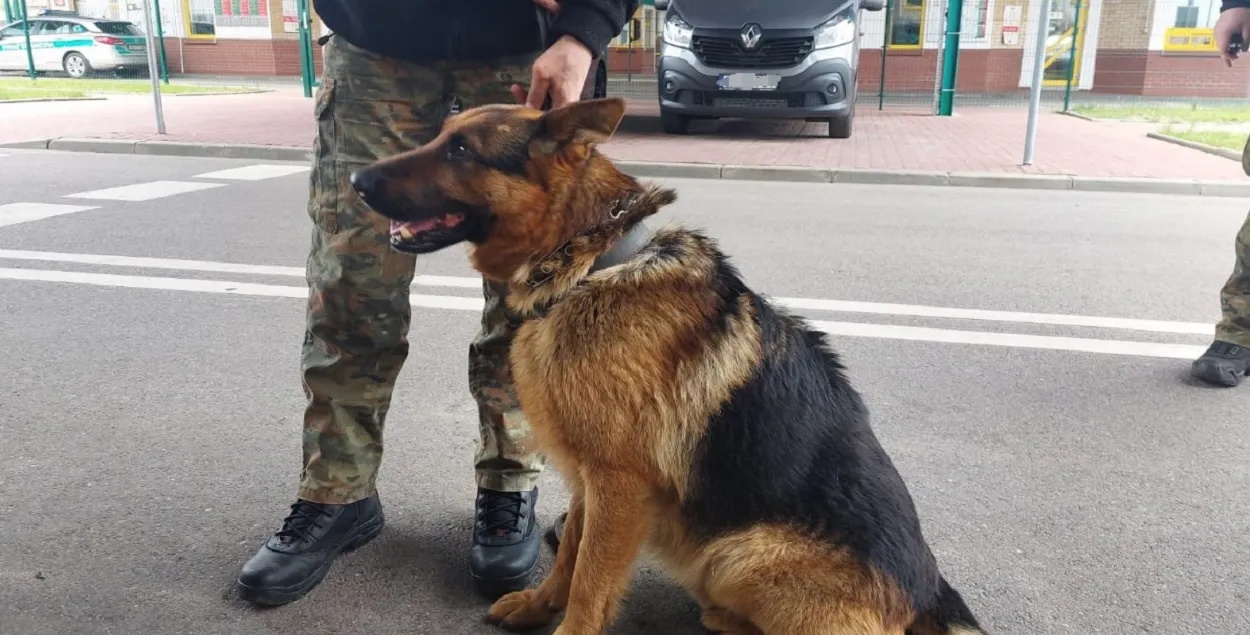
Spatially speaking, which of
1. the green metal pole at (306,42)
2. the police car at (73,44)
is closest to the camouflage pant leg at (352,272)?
the green metal pole at (306,42)

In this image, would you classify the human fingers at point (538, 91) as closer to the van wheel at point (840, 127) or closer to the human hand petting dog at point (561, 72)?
the human hand petting dog at point (561, 72)

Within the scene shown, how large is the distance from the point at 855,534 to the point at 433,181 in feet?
4.25

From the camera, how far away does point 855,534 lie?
1983 mm

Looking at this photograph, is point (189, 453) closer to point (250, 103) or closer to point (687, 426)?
point (687, 426)

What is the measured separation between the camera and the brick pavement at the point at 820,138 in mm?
10570

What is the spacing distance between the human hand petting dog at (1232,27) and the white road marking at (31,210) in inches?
325

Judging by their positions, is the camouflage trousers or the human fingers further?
the camouflage trousers

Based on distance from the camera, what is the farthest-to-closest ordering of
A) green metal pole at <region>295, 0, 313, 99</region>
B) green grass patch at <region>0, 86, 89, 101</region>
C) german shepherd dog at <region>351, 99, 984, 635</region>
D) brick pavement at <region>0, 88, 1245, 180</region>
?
green metal pole at <region>295, 0, 313, 99</region> < green grass patch at <region>0, 86, 89, 101</region> < brick pavement at <region>0, 88, 1245, 180</region> < german shepherd dog at <region>351, 99, 984, 635</region>

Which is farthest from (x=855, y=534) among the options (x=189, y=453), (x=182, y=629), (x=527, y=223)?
(x=189, y=453)

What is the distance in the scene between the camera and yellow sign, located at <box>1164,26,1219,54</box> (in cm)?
2067

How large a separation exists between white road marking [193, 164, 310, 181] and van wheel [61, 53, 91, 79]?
19630mm

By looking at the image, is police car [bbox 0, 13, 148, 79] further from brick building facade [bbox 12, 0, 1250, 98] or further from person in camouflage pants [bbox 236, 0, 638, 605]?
person in camouflage pants [bbox 236, 0, 638, 605]

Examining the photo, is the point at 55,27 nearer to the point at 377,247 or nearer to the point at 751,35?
the point at 751,35

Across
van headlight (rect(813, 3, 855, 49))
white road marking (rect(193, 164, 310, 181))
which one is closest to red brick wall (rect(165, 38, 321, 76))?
white road marking (rect(193, 164, 310, 181))
